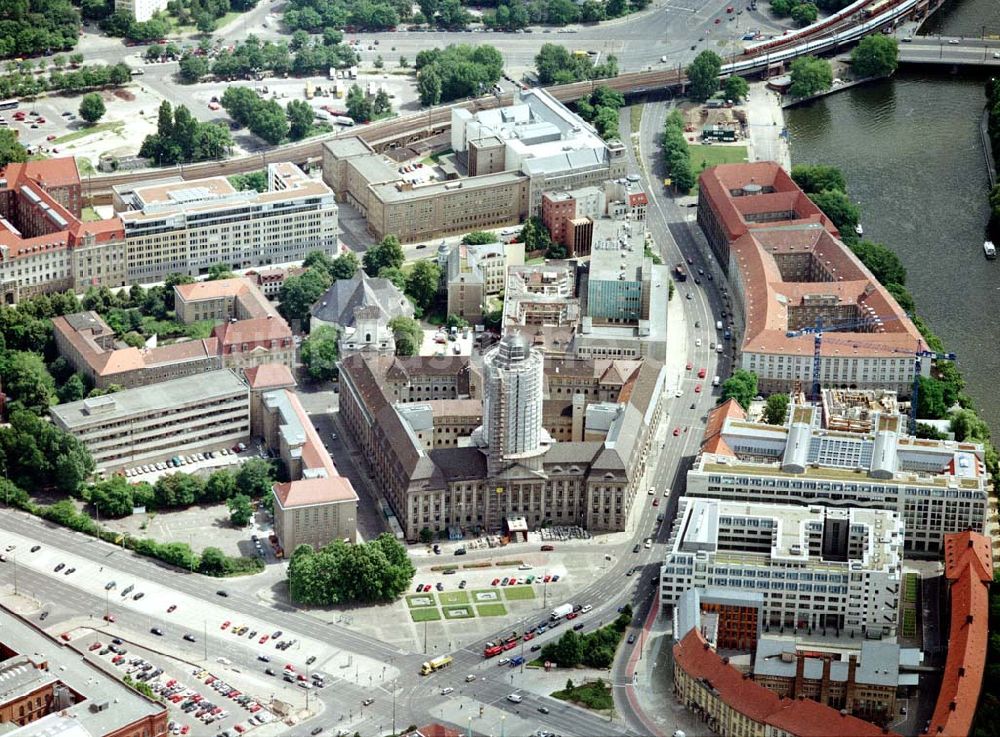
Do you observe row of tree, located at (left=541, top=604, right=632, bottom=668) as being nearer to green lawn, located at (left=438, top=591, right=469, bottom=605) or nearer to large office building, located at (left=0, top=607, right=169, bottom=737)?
green lawn, located at (left=438, top=591, right=469, bottom=605)

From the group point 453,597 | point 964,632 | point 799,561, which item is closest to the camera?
point 964,632

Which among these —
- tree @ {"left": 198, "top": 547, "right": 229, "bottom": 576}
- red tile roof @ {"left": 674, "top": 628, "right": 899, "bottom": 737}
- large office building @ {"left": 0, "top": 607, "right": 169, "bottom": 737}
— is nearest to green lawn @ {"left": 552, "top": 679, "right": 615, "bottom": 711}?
red tile roof @ {"left": 674, "top": 628, "right": 899, "bottom": 737}

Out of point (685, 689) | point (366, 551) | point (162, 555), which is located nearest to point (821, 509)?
point (685, 689)

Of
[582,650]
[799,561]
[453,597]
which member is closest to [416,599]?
[453,597]

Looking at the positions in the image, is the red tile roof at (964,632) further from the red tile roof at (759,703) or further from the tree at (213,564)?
the tree at (213,564)

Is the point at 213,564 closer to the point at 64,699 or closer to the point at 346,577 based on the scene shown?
the point at 346,577
